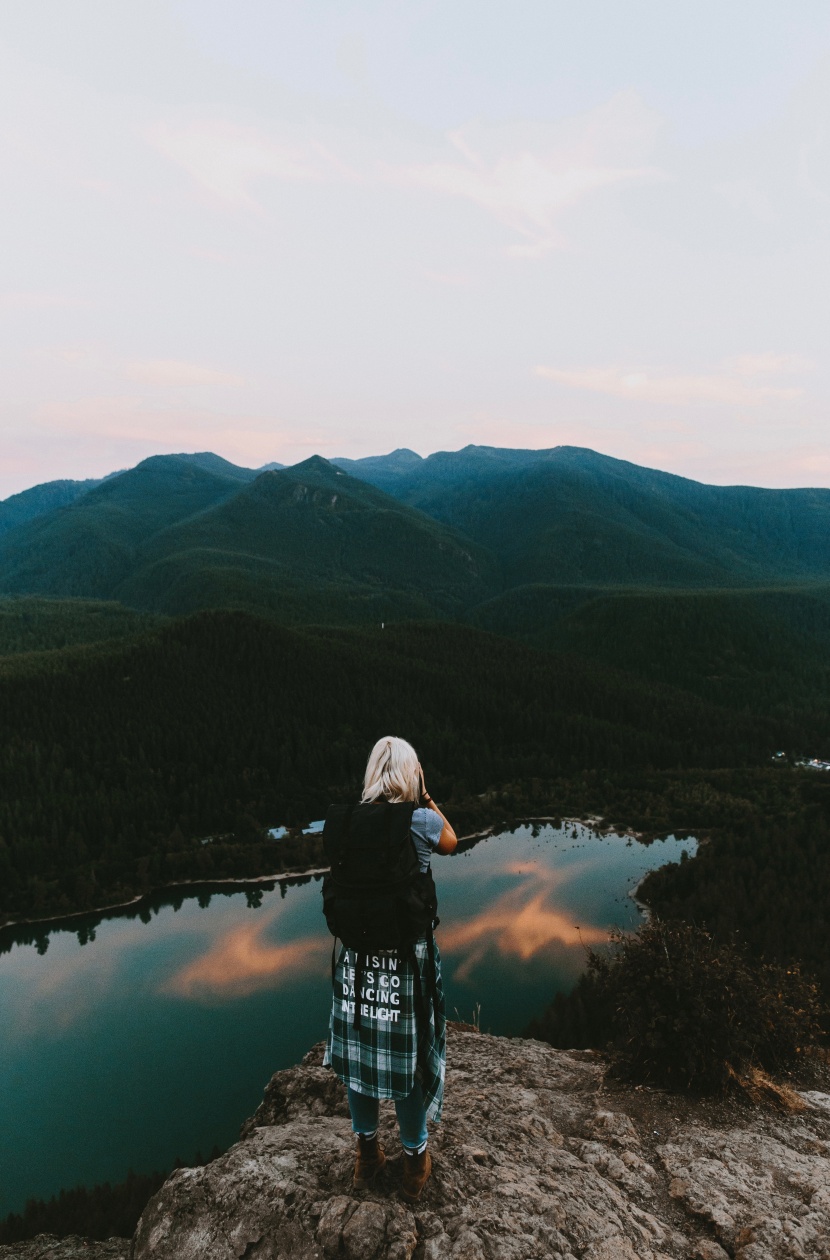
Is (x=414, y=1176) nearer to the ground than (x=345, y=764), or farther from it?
farther from it

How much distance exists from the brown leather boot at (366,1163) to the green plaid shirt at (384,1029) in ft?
1.89

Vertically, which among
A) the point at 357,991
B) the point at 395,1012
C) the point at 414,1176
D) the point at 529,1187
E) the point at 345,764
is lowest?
the point at 345,764

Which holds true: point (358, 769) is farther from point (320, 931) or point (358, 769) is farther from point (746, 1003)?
point (746, 1003)

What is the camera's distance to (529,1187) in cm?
561

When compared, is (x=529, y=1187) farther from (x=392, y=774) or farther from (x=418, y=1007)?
(x=392, y=774)

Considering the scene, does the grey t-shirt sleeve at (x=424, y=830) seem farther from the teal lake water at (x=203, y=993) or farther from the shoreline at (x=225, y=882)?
the shoreline at (x=225, y=882)

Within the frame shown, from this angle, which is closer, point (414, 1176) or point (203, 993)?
point (414, 1176)

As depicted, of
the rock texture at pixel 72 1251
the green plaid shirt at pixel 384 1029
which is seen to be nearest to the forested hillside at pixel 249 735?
the rock texture at pixel 72 1251

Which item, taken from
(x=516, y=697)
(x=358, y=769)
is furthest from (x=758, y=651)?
(x=358, y=769)

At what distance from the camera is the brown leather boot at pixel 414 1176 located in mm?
5074

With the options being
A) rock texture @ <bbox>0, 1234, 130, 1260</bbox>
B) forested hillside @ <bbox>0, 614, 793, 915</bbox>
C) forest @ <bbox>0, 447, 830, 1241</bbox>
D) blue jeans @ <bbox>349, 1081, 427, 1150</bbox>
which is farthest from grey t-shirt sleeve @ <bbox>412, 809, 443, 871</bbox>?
forested hillside @ <bbox>0, 614, 793, 915</bbox>

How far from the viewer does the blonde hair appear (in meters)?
4.93

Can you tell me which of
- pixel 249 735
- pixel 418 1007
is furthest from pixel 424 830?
pixel 249 735

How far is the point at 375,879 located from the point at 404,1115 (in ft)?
7.60
